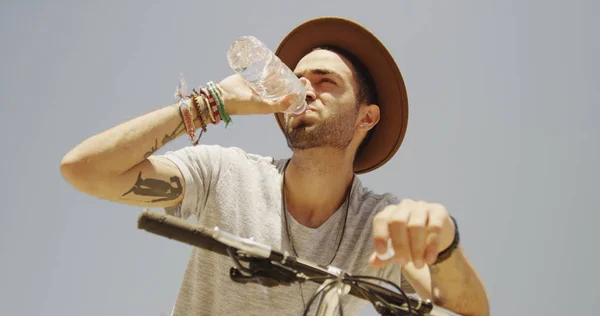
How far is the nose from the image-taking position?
110 inches

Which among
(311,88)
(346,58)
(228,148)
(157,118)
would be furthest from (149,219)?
(346,58)

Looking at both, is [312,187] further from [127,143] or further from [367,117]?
[127,143]

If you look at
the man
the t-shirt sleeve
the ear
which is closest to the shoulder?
the man

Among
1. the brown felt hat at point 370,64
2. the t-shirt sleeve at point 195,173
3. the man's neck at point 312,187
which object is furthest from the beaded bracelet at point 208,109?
the brown felt hat at point 370,64

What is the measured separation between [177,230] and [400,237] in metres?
0.56

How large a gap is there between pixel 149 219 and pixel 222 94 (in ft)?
3.97

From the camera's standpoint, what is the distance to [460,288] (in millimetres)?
1823

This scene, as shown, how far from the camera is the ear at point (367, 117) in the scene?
3.15 meters

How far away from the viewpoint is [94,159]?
6.68 feet

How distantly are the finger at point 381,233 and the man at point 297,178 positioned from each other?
32cm

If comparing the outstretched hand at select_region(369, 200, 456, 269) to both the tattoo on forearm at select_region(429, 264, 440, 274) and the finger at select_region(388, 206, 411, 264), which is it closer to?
the finger at select_region(388, 206, 411, 264)

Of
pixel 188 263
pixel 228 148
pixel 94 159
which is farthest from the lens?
pixel 228 148

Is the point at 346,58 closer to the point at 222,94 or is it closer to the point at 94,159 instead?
the point at 222,94

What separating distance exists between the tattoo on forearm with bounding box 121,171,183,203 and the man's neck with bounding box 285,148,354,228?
0.63 m
